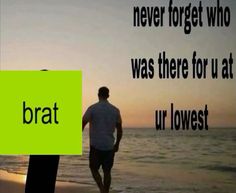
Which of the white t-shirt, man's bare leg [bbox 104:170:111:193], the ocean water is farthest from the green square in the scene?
the ocean water

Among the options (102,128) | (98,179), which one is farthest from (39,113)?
(98,179)

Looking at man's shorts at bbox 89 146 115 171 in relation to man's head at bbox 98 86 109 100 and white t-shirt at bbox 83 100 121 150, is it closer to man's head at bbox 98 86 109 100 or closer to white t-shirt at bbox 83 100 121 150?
white t-shirt at bbox 83 100 121 150

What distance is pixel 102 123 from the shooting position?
4406mm

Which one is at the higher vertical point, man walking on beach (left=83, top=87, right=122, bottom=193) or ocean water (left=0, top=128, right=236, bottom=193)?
man walking on beach (left=83, top=87, right=122, bottom=193)

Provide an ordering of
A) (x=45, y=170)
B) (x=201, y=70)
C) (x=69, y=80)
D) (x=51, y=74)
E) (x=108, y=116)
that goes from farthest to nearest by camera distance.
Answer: (x=201, y=70) → (x=108, y=116) → (x=69, y=80) → (x=51, y=74) → (x=45, y=170)

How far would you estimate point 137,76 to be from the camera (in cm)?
574

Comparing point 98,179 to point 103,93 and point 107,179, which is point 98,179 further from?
point 103,93

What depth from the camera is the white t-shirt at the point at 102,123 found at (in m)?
4.38

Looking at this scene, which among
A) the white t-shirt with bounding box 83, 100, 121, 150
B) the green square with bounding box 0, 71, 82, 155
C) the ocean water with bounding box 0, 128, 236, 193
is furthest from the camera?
the ocean water with bounding box 0, 128, 236, 193

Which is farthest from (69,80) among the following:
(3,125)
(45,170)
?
(45,170)

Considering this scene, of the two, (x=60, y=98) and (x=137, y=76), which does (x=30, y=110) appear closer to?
(x=60, y=98)

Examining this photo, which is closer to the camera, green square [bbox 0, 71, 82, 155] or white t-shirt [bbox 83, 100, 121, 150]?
green square [bbox 0, 71, 82, 155]

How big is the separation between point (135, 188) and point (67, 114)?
26.3 ft

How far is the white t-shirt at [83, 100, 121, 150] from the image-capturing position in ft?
14.4
